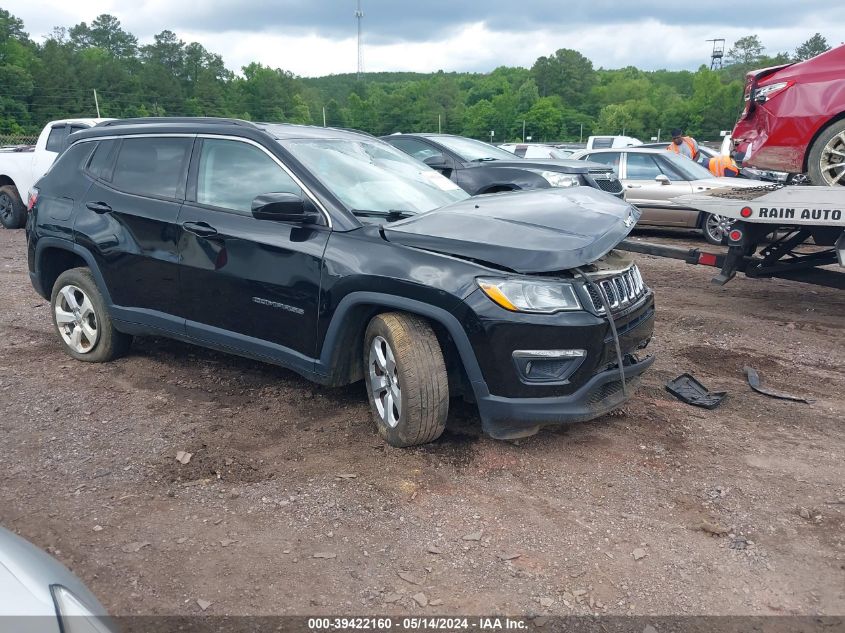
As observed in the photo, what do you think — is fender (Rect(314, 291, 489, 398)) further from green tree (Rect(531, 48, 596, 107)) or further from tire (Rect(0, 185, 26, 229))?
green tree (Rect(531, 48, 596, 107))

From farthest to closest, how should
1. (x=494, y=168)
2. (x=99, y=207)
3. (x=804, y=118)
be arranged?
(x=494, y=168) < (x=804, y=118) < (x=99, y=207)

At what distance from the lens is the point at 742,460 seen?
12.8ft

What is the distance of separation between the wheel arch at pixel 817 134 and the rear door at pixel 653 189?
164 inches

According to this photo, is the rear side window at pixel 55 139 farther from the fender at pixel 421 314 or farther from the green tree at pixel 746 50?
Answer: the green tree at pixel 746 50

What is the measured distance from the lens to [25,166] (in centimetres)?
1273

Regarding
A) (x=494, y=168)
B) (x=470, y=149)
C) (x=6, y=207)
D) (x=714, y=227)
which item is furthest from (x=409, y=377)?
(x=6, y=207)

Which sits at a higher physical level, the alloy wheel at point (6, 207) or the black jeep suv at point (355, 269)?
the black jeep suv at point (355, 269)

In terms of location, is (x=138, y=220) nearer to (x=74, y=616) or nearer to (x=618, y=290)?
(x=618, y=290)

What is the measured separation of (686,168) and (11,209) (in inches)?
457

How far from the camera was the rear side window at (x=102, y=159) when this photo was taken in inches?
207

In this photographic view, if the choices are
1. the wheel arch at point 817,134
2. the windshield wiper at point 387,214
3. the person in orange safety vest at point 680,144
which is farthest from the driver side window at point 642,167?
the windshield wiper at point 387,214

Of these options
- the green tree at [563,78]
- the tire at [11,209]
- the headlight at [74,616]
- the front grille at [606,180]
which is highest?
the green tree at [563,78]

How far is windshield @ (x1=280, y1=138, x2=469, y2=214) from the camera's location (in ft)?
14.2

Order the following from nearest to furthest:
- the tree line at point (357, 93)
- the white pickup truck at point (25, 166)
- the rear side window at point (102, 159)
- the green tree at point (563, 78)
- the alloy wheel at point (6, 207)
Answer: the rear side window at point (102, 159), the white pickup truck at point (25, 166), the alloy wheel at point (6, 207), the tree line at point (357, 93), the green tree at point (563, 78)
